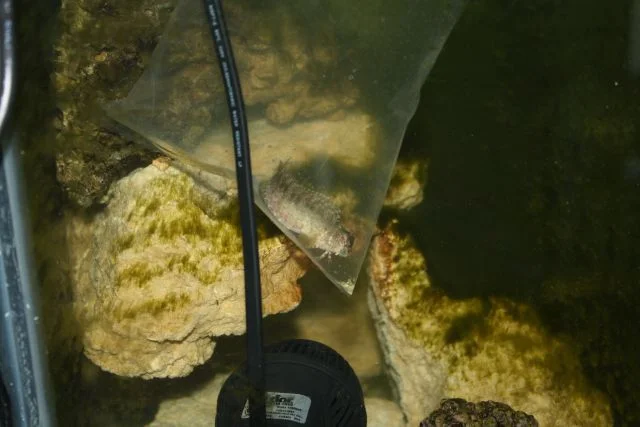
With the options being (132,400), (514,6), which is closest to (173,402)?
(132,400)

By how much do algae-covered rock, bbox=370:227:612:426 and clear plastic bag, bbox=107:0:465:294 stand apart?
1.12 ft

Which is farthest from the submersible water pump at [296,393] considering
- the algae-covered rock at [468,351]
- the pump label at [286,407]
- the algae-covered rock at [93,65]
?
the algae-covered rock at [93,65]

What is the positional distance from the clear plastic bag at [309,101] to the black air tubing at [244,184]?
1.02 ft

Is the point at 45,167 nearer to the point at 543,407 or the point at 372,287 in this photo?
the point at 372,287

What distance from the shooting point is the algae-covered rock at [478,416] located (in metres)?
1.50

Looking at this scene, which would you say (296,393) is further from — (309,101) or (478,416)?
(309,101)

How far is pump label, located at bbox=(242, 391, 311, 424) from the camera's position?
4.74 ft

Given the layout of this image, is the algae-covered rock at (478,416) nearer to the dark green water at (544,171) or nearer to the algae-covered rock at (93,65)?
the dark green water at (544,171)

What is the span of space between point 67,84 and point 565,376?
1.75 m

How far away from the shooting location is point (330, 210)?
1.58 meters

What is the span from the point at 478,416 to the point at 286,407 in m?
0.53

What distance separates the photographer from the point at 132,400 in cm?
191

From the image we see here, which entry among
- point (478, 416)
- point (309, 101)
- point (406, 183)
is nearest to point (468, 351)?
point (478, 416)

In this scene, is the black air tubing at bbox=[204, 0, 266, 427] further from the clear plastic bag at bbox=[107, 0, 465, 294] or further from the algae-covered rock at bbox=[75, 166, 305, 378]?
the algae-covered rock at bbox=[75, 166, 305, 378]
